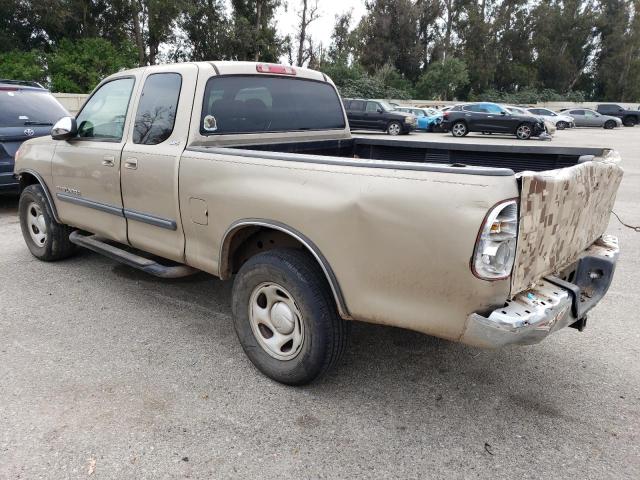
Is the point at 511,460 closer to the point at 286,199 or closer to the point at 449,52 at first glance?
the point at 286,199

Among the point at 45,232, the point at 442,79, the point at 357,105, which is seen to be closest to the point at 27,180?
the point at 45,232

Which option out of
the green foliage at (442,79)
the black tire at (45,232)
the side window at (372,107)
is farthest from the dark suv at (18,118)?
the green foliage at (442,79)

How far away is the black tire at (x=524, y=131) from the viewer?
23.9 metres

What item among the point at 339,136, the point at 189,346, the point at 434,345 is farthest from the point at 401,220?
the point at 339,136

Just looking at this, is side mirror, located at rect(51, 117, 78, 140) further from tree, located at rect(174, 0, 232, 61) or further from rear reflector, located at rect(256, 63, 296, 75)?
tree, located at rect(174, 0, 232, 61)

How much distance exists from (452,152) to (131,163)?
2.51 meters

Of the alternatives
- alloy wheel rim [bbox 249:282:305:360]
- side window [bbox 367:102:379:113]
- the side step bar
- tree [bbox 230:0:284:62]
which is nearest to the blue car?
side window [bbox 367:102:379:113]

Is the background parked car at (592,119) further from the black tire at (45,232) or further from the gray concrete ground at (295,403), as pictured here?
the black tire at (45,232)

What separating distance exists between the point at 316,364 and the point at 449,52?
55.3m

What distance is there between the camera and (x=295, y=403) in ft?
9.37

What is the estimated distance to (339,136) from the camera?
452 centimetres

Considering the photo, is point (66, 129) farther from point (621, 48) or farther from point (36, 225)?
point (621, 48)

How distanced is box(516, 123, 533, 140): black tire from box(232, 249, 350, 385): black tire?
Answer: 23909 millimetres

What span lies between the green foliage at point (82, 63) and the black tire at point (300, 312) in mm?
25335
